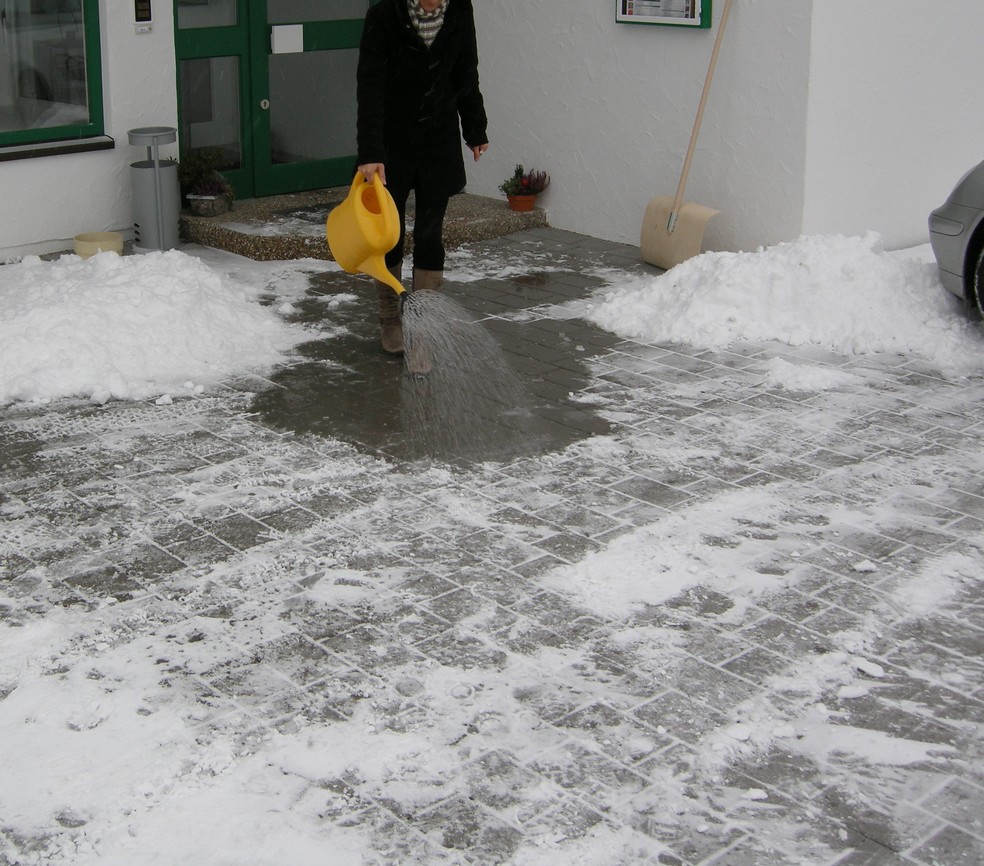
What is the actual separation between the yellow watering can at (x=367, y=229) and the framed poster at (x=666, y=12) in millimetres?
3324

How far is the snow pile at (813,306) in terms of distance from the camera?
6945mm

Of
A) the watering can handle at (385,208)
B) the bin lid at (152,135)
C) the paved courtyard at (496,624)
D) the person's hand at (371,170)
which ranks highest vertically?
the bin lid at (152,135)

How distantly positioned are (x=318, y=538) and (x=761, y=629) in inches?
62.2

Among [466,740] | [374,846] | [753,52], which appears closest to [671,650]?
[466,740]

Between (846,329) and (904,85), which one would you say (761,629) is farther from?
(904,85)

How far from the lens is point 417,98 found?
6.08 m

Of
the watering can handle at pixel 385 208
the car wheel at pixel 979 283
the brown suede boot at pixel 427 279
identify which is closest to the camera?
the watering can handle at pixel 385 208

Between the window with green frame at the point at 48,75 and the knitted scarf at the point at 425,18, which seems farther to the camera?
the window with green frame at the point at 48,75

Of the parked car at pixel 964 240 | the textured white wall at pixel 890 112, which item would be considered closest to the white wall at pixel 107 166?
the textured white wall at pixel 890 112

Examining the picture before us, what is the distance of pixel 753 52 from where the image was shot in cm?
816

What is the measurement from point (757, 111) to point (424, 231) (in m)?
2.90

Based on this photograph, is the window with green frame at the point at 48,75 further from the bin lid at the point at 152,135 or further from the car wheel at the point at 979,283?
the car wheel at the point at 979,283

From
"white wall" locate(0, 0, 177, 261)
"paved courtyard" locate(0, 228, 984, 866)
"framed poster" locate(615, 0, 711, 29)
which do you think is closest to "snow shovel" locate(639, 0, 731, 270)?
"framed poster" locate(615, 0, 711, 29)

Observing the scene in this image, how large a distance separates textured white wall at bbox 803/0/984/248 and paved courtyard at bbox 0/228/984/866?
2.35 metres
